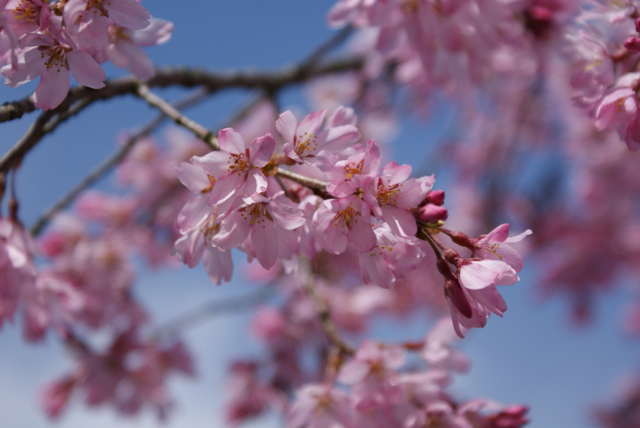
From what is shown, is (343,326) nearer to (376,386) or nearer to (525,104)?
(376,386)

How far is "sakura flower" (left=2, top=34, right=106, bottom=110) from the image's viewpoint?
3.05 feet

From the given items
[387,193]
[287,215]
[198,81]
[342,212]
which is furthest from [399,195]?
[198,81]

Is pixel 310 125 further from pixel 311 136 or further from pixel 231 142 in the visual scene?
pixel 231 142

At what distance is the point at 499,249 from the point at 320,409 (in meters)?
0.91

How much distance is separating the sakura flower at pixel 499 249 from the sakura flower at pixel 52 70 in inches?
36.8

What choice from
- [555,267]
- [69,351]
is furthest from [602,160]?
[69,351]

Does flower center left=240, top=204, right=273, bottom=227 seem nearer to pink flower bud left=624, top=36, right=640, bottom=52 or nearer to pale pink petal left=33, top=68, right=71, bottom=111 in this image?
pale pink petal left=33, top=68, right=71, bottom=111

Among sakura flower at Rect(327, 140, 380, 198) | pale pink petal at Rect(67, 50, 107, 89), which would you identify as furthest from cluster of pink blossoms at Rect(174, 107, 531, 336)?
pale pink petal at Rect(67, 50, 107, 89)

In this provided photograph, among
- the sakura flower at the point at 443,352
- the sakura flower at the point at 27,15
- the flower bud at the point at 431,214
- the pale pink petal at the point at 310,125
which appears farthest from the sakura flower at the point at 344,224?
the sakura flower at the point at 443,352

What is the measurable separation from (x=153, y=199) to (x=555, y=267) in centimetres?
438

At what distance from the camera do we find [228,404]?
3.08 metres

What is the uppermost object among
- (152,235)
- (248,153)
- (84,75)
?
(84,75)

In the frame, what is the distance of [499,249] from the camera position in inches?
35.9

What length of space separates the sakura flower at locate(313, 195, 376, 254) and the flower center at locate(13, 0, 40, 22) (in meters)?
0.75
